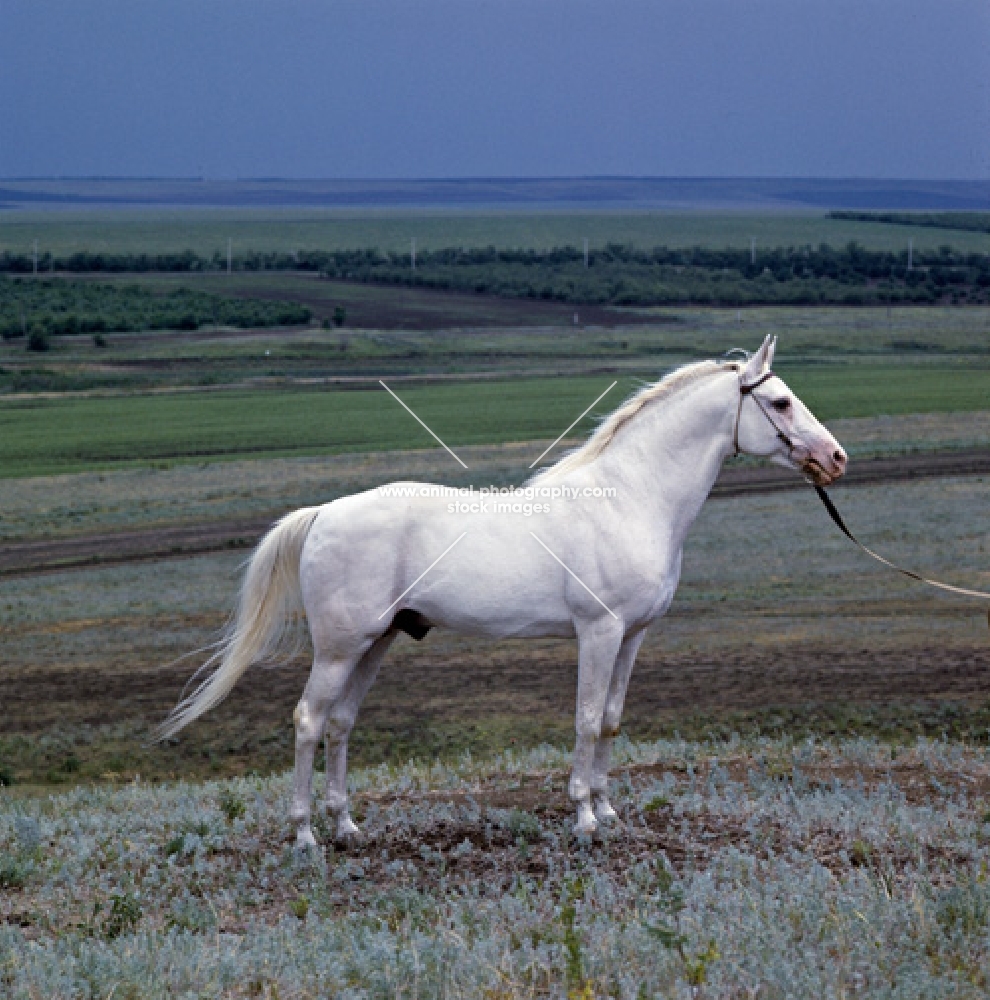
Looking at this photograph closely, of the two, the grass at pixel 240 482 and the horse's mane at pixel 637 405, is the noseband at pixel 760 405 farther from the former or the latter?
the grass at pixel 240 482

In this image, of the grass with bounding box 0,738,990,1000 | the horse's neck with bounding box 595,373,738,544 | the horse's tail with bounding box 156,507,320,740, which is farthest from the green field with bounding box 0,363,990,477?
the horse's neck with bounding box 595,373,738,544

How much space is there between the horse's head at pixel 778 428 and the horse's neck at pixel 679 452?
0.40 feet

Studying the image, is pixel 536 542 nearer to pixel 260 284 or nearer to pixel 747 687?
pixel 747 687

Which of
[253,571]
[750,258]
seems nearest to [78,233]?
[750,258]

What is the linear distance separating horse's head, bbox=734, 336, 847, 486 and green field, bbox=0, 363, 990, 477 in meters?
32.0

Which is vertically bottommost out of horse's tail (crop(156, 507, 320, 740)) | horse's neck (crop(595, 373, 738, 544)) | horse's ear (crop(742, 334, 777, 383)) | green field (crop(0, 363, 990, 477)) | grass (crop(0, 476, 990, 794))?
green field (crop(0, 363, 990, 477))

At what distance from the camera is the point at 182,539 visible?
99.5 feet

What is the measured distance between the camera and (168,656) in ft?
70.0

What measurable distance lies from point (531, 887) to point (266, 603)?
256 centimetres

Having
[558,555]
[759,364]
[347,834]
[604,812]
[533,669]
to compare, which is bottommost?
[533,669]

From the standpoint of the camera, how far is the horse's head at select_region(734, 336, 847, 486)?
927cm
